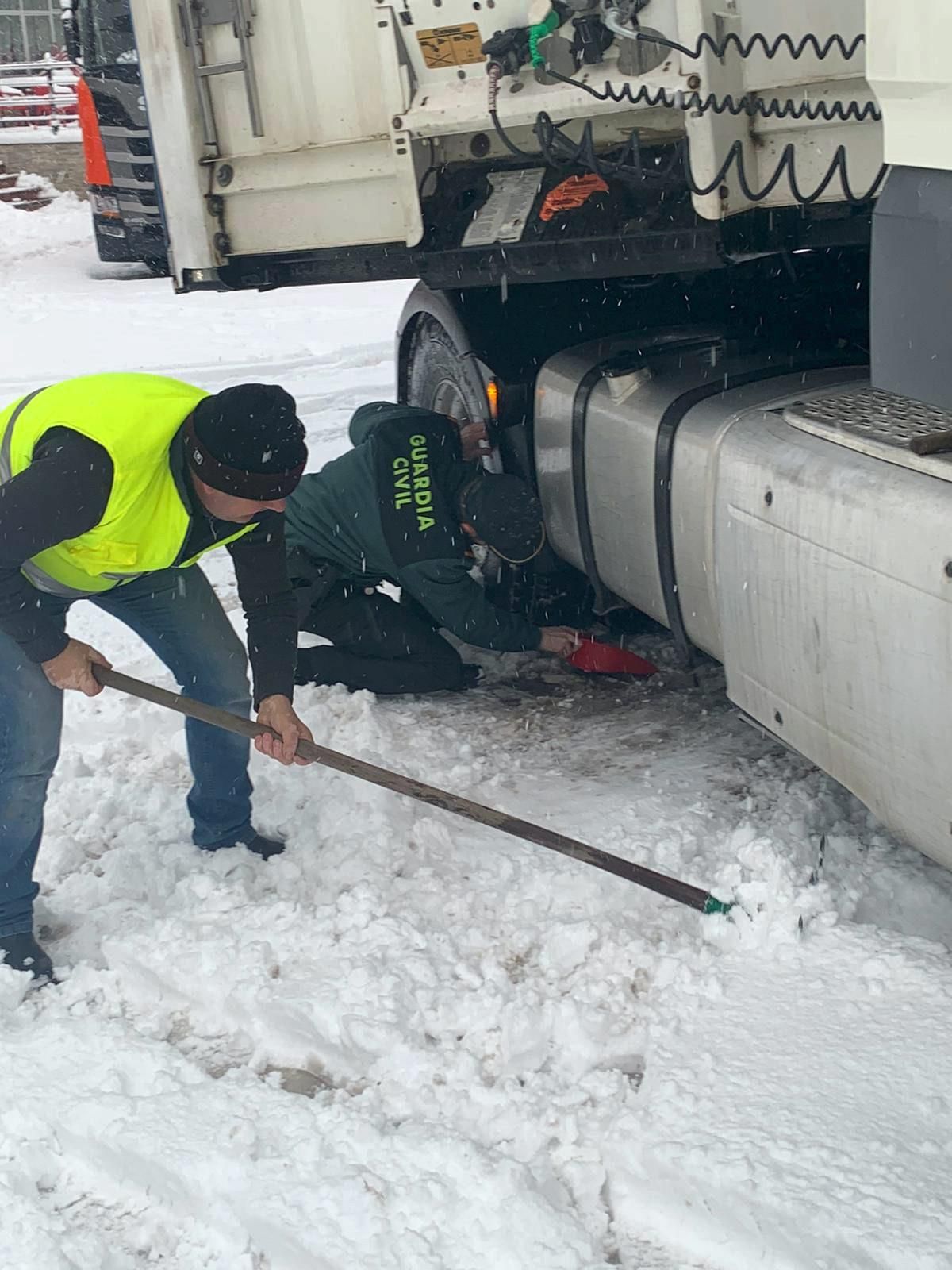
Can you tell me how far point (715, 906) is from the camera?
2.77 meters

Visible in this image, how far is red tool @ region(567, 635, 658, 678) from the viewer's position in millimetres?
4207

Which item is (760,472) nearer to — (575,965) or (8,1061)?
(575,965)

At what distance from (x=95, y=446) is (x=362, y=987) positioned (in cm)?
116

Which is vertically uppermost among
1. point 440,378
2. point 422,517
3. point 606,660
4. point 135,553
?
point 135,553

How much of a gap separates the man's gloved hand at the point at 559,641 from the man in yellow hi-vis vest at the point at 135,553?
1.25 metres

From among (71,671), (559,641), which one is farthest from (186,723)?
(559,641)

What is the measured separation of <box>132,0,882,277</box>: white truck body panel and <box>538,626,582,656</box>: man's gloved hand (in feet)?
4.22

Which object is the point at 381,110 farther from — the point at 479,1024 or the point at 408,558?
the point at 479,1024

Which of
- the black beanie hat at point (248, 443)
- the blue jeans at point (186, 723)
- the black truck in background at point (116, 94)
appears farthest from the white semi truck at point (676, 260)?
the black truck in background at point (116, 94)

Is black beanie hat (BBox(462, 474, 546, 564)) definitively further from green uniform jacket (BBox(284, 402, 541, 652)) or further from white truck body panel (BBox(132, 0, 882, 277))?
white truck body panel (BBox(132, 0, 882, 277))

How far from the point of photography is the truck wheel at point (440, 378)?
4336mm

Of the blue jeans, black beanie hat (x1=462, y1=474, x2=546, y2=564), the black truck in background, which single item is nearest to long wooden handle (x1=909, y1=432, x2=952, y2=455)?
the blue jeans

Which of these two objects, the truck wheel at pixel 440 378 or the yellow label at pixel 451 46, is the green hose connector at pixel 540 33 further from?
the truck wheel at pixel 440 378

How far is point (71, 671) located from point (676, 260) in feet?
5.39
